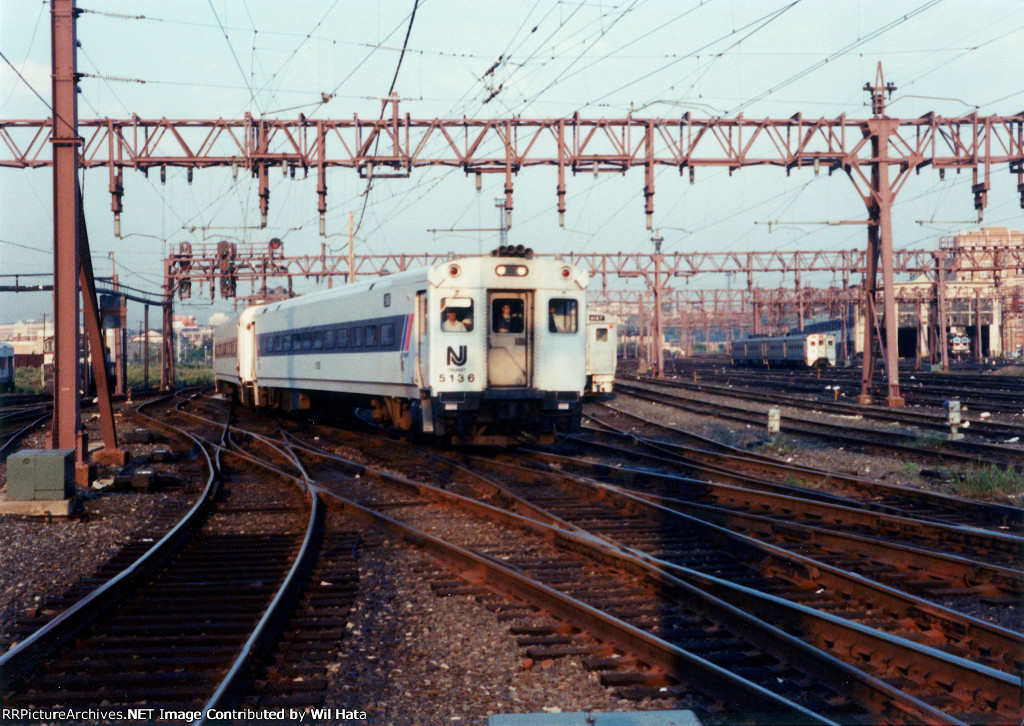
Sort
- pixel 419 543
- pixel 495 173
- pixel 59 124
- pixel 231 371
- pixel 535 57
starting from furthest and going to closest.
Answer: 1. pixel 231 371
2. pixel 495 173
3. pixel 535 57
4. pixel 59 124
5. pixel 419 543

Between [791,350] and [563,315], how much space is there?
148 ft

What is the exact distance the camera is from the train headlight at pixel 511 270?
1434 centimetres

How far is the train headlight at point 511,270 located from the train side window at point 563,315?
649 millimetres

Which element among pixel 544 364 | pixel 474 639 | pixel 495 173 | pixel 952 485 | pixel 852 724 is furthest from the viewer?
pixel 495 173

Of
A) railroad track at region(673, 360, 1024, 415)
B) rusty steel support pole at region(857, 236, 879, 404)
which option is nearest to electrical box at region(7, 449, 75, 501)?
railroad track at region(673, 360, 1024, 415)

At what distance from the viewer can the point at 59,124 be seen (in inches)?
499

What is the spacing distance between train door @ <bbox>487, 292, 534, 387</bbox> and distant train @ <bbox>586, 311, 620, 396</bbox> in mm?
11436

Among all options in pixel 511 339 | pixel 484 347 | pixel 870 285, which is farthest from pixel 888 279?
pixel 484 347

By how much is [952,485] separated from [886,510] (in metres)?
2.56

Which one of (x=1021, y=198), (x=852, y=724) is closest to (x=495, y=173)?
(x=1021, y=198)

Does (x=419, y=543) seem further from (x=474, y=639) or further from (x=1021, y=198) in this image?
(x=1021, y=198)

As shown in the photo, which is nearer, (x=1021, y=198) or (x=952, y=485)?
(x=952, y=485)

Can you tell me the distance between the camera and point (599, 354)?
1047 inches

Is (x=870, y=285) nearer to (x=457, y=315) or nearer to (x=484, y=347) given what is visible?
(x=484, y=347)
